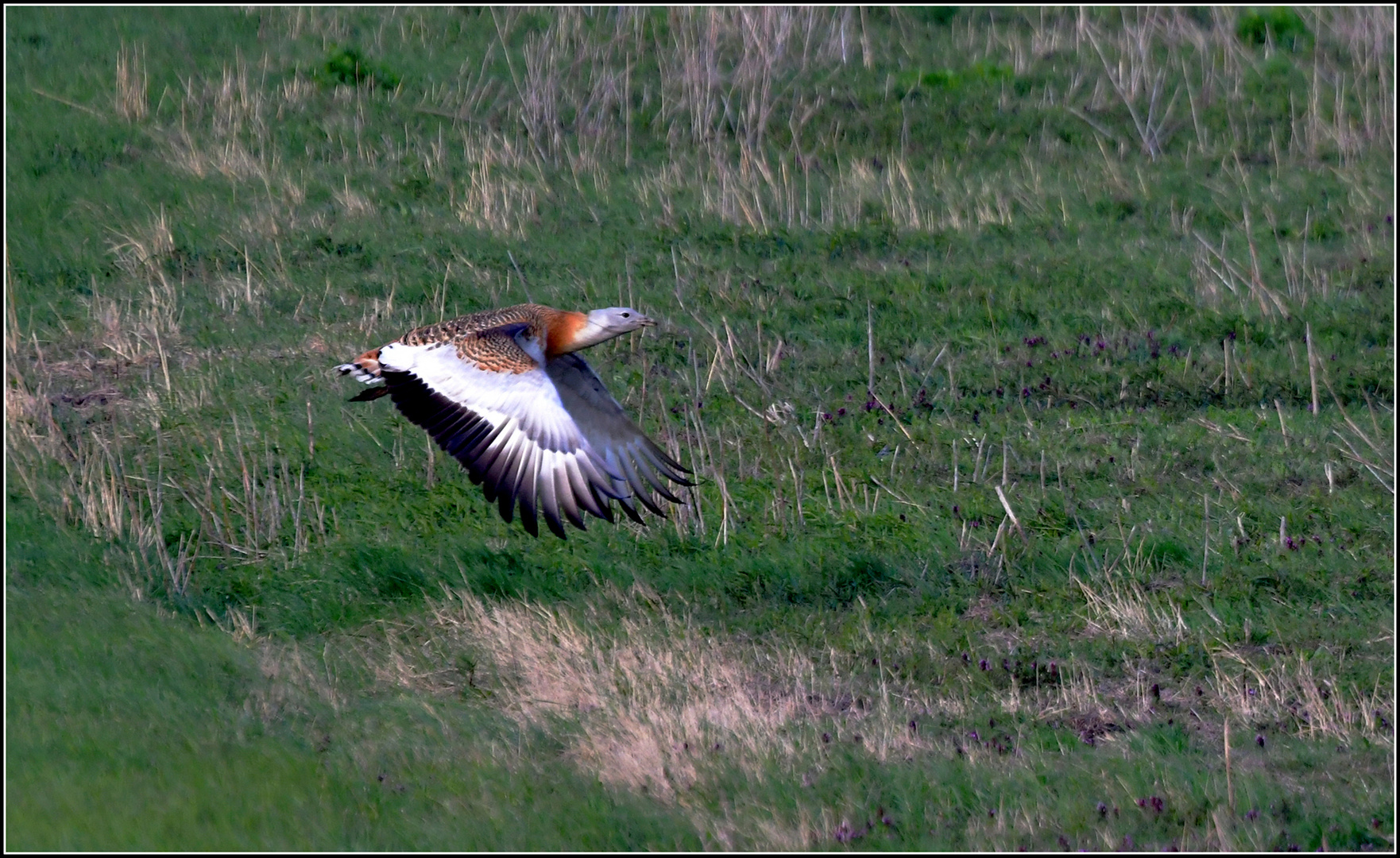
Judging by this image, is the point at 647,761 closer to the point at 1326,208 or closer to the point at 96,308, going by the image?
the point at 96,308

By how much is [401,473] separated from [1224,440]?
424cm

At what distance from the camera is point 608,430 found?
23.7 feet

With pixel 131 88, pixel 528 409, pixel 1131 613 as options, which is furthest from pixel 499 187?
pixel 1131 613

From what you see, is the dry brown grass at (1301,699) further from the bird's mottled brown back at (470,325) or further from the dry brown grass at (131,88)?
the dry brown grass at (131,88)

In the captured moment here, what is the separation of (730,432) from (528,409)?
2320mm

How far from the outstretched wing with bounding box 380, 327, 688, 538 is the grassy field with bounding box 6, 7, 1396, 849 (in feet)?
2.10

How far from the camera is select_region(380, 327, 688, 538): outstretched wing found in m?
6.48

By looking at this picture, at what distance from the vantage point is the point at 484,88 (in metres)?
13.2

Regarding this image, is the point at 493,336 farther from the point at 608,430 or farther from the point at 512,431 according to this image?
the point at 608,430

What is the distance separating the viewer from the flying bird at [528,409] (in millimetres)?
6504

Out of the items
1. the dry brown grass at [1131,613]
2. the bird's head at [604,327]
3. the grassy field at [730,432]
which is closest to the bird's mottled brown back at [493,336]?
the bird's head at [604,327]

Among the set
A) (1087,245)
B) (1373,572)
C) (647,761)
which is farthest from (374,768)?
(1087,245)

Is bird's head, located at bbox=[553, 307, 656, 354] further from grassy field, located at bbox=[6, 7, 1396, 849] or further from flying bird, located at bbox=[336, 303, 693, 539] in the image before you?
grassy field, located at bbox=[6, 7, 1396, 849]

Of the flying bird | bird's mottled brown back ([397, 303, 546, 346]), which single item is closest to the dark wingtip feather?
the flying bird
